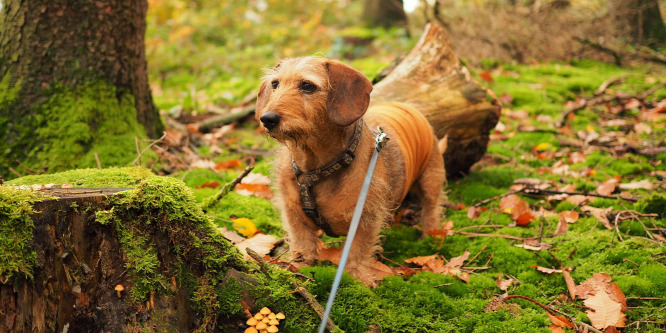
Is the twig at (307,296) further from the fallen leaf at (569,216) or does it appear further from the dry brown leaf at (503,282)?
the fallen leaf at (569,216)

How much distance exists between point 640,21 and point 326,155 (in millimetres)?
11440

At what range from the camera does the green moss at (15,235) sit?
7.08 feet

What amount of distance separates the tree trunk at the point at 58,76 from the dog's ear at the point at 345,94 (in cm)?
284

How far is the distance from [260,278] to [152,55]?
41.6 ft

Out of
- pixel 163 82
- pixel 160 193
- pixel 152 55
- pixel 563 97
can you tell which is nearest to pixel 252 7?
pixel 152 55

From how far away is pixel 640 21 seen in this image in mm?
11586

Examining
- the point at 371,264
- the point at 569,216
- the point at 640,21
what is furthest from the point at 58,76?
the point at 640,21

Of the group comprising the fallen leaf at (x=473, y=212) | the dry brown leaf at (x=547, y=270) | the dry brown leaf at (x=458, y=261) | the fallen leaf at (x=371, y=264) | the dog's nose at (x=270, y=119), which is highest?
the dog's nose at (x=270, y=119)

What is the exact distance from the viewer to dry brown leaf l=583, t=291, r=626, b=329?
10.4ft

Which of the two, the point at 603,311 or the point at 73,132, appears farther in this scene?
the point at 73,132

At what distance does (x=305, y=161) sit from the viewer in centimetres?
346

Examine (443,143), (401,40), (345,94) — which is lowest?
(443,143)

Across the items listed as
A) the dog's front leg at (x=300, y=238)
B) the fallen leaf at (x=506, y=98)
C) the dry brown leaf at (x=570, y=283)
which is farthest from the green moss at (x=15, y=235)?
the fallen leaf at (x=506, y=98)

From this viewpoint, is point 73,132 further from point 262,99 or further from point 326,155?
point 326,155
